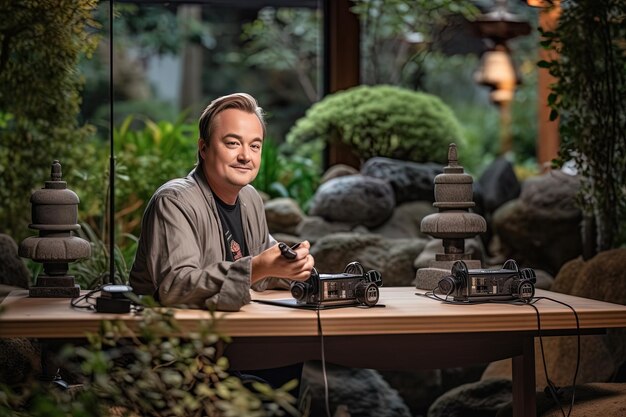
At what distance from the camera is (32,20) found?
15.7 ft

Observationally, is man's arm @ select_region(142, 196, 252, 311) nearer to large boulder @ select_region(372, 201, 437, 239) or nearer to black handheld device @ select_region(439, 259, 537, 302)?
black handheld device @ select_region(439, 259, 537, 302)

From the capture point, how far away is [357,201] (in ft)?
21.4

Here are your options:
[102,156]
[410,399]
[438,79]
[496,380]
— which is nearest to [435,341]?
[496,380]

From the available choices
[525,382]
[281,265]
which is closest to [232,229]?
[281,265]

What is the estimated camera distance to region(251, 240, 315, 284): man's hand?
3.22 metres

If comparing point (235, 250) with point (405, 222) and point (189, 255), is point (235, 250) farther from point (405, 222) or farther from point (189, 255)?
point (405, 222)

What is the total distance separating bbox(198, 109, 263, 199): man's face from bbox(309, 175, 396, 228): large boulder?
2947 mm

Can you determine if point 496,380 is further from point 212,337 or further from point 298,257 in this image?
point 212,337

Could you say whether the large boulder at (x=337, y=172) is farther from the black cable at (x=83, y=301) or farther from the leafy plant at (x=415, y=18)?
the black cable at (x=83, y=301)

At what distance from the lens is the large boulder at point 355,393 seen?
5.32 metres

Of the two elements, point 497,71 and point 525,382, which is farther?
point 497,71

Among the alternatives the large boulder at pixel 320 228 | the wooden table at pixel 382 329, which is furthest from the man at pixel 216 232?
the large boulder at pixel 320 228

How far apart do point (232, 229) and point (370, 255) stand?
2.35 m

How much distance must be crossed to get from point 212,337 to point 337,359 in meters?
0.90
